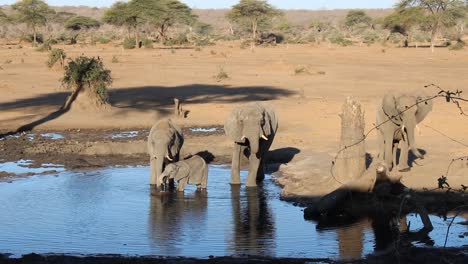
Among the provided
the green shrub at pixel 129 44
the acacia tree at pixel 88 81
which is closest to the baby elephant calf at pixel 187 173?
the acacia tree at pixel 88 81

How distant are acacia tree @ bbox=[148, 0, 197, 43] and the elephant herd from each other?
58.7 m

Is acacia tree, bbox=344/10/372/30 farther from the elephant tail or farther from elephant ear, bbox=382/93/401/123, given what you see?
the elephant tail

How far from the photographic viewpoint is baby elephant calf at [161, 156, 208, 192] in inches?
500

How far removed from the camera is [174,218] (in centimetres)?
1105

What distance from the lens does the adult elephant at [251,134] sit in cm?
1318

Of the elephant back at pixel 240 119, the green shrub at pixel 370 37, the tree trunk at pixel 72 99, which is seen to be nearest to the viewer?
the elephant back at pixel 240 119

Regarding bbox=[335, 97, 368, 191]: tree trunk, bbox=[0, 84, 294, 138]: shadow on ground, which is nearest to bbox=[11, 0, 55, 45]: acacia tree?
bbox=[0, 84, 294, 138]: shadow on ground

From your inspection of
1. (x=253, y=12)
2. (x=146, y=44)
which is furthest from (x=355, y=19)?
(x=146, y=44)

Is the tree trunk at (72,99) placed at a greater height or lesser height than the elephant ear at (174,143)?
lesser

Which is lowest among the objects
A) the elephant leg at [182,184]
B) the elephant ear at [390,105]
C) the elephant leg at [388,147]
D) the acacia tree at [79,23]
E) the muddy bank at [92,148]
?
the muddy bank at [92,148]

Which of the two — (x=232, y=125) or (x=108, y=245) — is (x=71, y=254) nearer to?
(x=108, y=245)

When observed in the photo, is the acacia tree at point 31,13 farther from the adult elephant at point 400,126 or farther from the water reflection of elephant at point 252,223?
the water reflection of elephant at point 252,223

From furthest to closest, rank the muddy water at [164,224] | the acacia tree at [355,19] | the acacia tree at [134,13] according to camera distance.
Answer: the acacia tree at [355,19]
the acacia tree at [134,13]
the muddy water at [164,224]

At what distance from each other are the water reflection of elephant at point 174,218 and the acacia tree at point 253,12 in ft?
208
